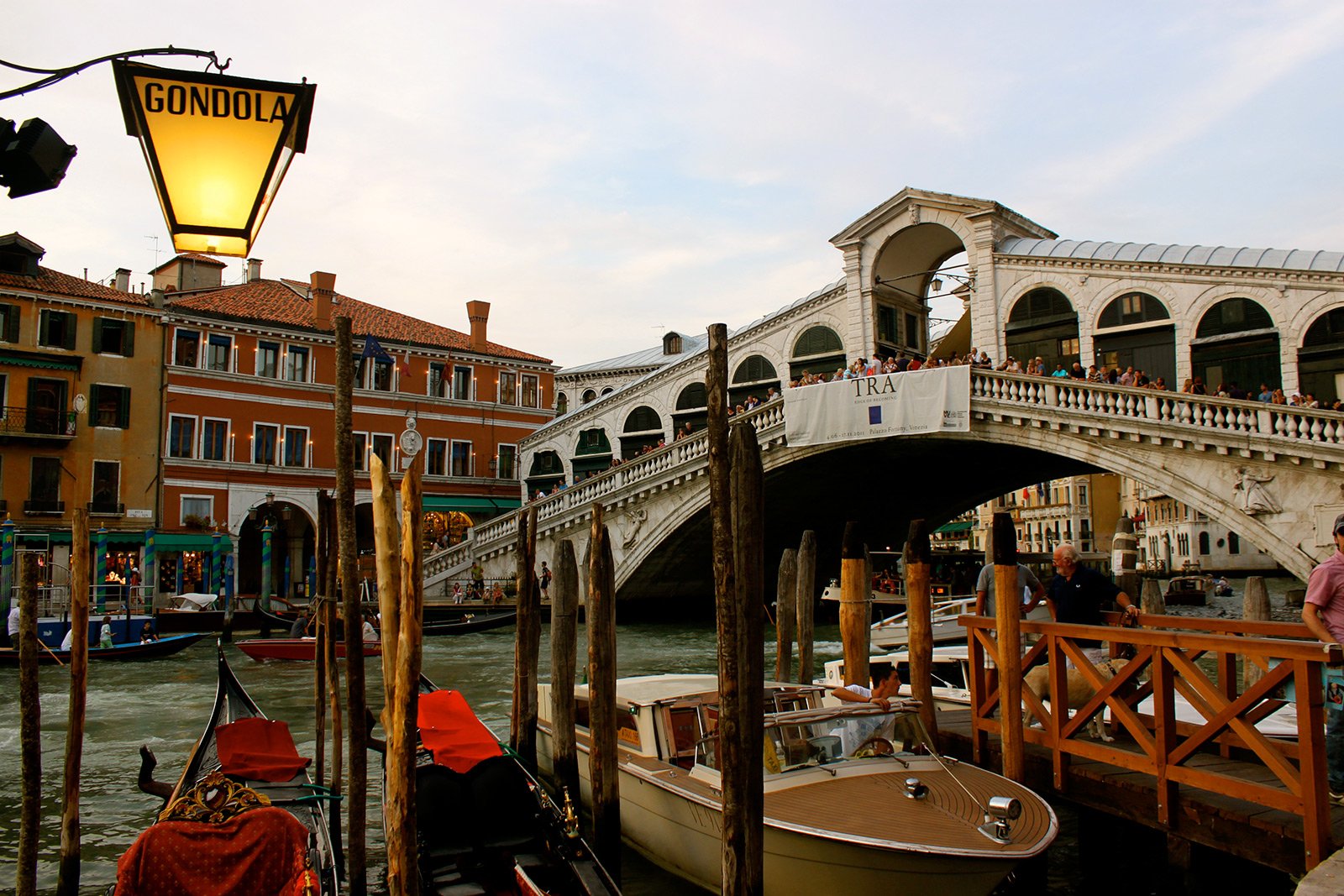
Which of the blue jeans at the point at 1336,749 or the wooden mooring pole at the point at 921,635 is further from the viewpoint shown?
the wooden mooring pole at the point at 921,635

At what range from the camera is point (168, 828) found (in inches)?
167

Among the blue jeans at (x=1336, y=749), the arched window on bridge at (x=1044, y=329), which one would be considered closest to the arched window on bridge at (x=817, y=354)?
the arched window on bridge at (x=1044, y=329)

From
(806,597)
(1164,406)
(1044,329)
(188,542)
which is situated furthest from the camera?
(188,542)

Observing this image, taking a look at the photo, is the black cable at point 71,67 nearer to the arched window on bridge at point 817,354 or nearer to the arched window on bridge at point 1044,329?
the arched window on bridge at point 1044,329

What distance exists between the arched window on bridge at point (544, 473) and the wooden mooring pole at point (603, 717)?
20.9 meters

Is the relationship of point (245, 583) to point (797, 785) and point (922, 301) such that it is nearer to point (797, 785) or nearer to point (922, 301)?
point (922, 301)

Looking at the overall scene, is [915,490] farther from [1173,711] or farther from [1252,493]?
[1173,711]

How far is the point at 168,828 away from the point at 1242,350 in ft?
54.9

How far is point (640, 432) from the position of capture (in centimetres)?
2564

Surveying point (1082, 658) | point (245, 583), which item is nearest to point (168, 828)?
point (1082, 658)

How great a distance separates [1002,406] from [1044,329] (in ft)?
11.1

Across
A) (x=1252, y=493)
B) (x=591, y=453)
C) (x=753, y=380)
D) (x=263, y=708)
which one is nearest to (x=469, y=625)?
(x=263, y=708)

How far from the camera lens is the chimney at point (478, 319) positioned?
92.3 ft

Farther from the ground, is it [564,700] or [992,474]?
[992,474]
